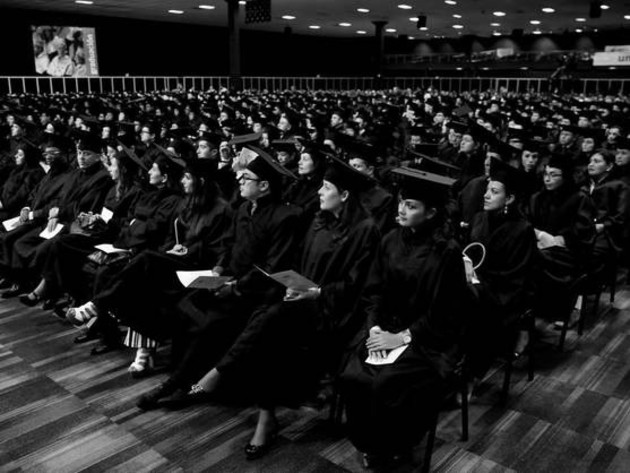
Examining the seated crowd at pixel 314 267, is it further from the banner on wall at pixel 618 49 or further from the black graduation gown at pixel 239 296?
the banner on wall at pixel 618 49

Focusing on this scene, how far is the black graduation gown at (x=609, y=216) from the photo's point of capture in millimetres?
4922

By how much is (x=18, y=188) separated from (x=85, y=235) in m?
2.17

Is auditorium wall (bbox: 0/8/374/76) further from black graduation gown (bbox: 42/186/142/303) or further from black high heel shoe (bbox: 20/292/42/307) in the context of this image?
black graduation gown (bbox: 42/186/142/303)

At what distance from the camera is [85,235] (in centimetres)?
490

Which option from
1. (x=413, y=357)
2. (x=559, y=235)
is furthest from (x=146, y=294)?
(x=559, y=235)

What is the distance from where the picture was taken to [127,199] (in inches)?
204

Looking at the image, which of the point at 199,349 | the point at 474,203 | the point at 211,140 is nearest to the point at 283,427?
the point at 199,349

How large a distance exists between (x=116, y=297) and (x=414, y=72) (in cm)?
3202

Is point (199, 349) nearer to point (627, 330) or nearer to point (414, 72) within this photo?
point (627, 330)

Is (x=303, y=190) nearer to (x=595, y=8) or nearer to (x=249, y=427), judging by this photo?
(x=249, y=427)

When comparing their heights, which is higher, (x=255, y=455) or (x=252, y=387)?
(x=252, y=387)

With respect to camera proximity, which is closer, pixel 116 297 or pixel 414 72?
pixel 116 297

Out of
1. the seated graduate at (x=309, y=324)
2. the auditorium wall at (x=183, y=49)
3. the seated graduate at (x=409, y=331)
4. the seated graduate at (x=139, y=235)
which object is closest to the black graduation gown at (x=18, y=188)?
the seated graduate at (x=139, y=235)

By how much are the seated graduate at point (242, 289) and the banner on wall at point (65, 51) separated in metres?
22.3
